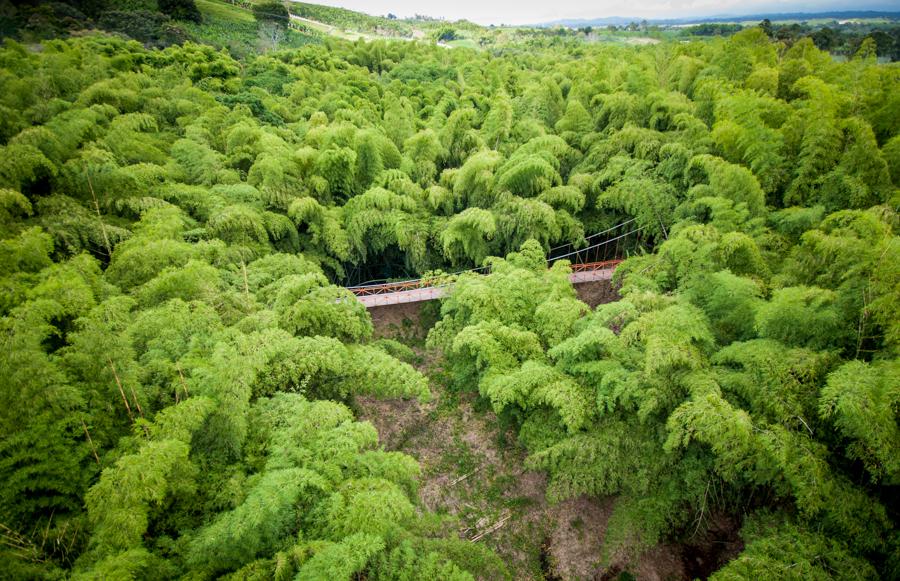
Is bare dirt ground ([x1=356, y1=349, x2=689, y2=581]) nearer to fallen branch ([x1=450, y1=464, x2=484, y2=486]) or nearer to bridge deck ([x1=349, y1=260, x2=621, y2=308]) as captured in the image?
fallen branch ([x1=450, y1=464, x2=484, y2=486])

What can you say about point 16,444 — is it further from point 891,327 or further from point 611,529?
point 891,327

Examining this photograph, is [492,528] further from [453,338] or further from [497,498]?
[453,338]

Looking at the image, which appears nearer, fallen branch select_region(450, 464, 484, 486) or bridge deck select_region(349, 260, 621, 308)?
fallen branch select_region(450, 464, 484, 486)

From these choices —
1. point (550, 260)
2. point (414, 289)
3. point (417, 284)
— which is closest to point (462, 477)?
point (414, 289)

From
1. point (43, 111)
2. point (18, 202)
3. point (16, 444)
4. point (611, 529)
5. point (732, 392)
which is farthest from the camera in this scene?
point (43, 111)

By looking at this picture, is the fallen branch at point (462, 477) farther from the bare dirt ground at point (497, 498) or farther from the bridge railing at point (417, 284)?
the bridge railing at point (417, 284)

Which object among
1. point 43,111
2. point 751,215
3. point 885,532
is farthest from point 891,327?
point 43,111

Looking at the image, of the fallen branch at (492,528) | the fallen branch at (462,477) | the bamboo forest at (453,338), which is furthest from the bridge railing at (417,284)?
the fallen branch at (492,528)

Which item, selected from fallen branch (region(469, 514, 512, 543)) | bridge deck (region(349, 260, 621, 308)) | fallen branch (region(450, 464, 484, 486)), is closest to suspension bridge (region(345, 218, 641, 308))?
bridge deck (region(349, 260, 621, 308))
